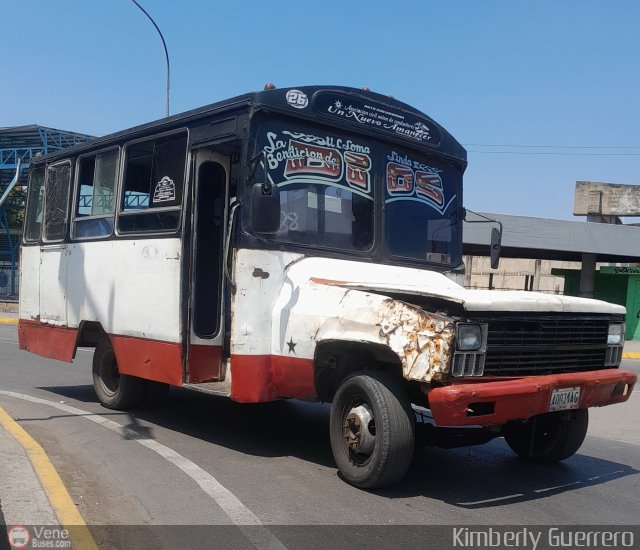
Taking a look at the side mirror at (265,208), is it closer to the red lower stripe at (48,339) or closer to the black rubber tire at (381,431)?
the black rubber tire at (381,431)

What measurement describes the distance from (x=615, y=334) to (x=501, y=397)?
161cm

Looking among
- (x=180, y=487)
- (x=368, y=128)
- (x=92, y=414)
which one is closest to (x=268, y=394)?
(x=180, y=487)

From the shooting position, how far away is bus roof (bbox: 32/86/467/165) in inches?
245

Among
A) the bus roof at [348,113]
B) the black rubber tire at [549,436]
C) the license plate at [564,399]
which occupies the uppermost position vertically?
the bus roof at [348,113]

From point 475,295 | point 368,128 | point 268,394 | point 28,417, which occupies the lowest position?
point 28,417

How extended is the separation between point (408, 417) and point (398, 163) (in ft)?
9.07

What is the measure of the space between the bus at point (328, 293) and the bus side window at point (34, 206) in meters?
1.48

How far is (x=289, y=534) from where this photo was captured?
4375 millimetres

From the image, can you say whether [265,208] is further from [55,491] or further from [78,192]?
[78,192]

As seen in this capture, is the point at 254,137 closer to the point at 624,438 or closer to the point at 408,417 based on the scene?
the point at 408,417

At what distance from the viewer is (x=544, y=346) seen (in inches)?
206

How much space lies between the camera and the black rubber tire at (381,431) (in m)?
4.96

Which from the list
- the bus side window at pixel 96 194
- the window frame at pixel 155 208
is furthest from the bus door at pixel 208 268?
the bus side window at pixel 96 194

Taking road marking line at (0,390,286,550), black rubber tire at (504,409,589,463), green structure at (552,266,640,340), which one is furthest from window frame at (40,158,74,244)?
green structure at (552,266,640,340)
